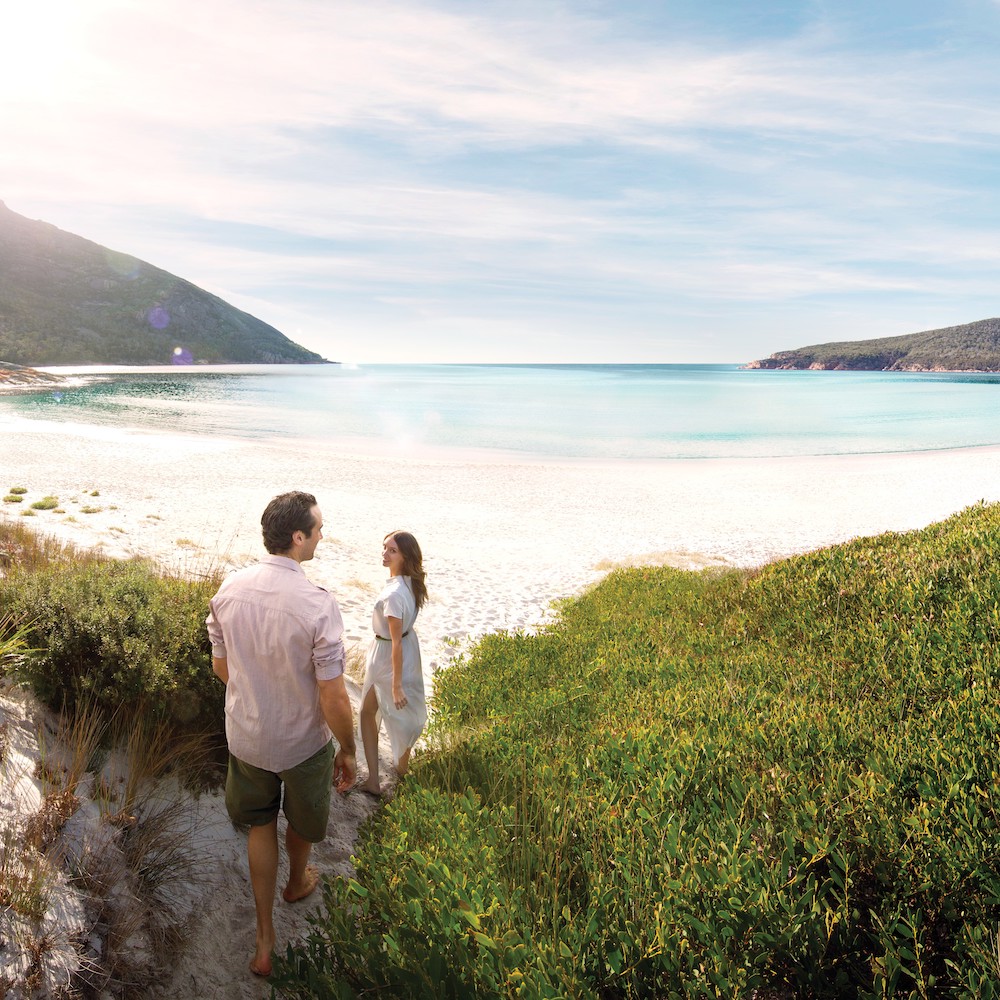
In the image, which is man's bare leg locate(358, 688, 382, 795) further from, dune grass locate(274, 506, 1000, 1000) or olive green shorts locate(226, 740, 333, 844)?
olive green shorts locate(226, 740, 333, 844)

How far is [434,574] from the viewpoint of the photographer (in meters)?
13.2

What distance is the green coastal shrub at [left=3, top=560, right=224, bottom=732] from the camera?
4.27 meters

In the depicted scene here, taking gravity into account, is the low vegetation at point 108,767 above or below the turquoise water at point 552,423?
below

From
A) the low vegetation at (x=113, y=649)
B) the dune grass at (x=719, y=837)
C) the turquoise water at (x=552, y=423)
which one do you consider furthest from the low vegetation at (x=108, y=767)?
the turquoise water at (x=552, y=423)

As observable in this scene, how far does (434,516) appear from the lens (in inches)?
786

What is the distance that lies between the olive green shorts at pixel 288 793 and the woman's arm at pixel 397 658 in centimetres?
126

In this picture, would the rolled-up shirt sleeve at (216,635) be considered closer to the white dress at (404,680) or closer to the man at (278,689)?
the man at (278,689)

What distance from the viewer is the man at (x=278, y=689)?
10.4 feet

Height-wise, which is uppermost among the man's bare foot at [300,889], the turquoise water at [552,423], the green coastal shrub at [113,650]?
the turquoise water at [552,423]

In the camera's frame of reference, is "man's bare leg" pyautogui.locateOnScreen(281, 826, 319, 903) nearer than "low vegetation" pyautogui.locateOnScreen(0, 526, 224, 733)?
Yes

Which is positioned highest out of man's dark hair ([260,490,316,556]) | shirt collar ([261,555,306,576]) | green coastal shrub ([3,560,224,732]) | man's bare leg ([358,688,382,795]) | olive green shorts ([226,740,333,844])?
man's dark hair ([260,490,316,556])

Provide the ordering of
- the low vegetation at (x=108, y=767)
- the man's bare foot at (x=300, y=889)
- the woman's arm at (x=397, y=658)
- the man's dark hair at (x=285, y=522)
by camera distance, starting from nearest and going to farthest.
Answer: the low vegetation at (x=108, y=767), the man's dark hair at (x=285, y=522), the man's bare foot at (x=300, y=889), the woman's arm at (x=397, y=658)

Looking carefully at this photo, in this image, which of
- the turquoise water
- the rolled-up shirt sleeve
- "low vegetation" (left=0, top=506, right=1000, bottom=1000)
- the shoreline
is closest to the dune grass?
"low vegetation" (left=0, top=506, right=1000, bottom=1000)


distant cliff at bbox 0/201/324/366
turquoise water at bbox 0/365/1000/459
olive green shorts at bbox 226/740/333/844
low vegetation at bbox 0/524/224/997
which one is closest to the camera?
low vegetation at bbox 0/524/224/997
